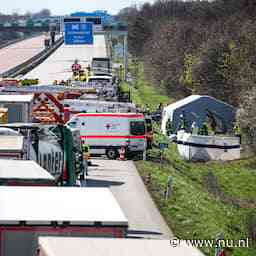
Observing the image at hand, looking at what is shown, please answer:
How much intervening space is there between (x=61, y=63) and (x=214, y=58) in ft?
159

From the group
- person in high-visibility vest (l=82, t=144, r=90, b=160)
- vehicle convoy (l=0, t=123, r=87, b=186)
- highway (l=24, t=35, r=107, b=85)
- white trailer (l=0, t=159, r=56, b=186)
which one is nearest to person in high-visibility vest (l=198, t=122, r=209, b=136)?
person in high-visibility vest (l=82, t=144, r=90, b=160)

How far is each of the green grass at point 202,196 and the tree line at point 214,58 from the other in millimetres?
5426

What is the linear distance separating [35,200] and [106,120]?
23.6 meters

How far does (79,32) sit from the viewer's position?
214ft

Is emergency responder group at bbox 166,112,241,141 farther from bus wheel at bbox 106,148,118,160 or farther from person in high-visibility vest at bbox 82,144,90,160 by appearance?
person in high-visibility vest at bbox 82,144,90,160

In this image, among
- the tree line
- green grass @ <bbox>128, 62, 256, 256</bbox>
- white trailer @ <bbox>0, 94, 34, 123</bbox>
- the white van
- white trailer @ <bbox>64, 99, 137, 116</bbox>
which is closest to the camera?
green grass @ <bbox>128, 62, 256, 256</bbox>

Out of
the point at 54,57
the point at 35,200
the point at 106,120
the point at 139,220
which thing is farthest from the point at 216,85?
the point at 54,57

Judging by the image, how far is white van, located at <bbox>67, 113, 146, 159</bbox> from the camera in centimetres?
3453

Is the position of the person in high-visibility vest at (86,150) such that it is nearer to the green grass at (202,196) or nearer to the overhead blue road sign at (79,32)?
the green grass at (202,196)

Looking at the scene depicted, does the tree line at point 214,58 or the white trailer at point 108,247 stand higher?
the white trailer at point 108,247

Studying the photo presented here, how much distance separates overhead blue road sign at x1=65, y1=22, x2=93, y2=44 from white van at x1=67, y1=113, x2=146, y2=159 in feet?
100

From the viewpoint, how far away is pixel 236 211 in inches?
950

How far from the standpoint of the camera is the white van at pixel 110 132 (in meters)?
34.5

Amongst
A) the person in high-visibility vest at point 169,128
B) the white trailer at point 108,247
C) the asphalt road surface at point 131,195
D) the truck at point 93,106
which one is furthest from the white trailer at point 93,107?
the white trailer at point 108,247
